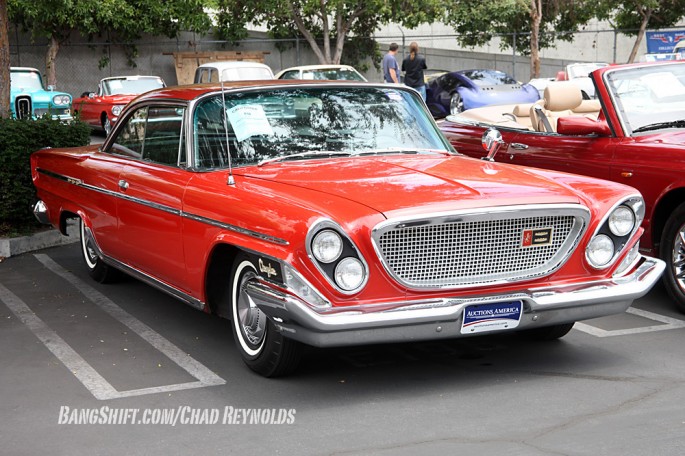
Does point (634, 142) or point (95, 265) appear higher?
point (634, 142)

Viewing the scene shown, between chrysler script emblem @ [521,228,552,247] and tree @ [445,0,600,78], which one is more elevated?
tree @ [445,0,600,78]

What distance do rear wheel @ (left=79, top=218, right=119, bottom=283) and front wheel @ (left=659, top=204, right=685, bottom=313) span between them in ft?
14.0

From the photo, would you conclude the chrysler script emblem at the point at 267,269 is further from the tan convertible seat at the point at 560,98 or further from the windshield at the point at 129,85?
the windshield at the point at 129,85

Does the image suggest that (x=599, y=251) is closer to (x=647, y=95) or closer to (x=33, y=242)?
(x=647, y=95)

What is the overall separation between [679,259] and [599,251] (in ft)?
5.26

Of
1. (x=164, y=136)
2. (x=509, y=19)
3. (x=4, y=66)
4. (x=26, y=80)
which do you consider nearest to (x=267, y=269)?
(x=164, y=136)

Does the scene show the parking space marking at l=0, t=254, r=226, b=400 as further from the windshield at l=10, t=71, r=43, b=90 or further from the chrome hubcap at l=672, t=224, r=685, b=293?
the windshield at l=10, t=71, r=43, b=90

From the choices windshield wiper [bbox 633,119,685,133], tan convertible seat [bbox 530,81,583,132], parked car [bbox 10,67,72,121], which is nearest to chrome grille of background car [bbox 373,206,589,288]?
windshield wiper [bbox 633,119,685,133]

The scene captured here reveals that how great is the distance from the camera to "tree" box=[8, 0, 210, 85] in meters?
28.5

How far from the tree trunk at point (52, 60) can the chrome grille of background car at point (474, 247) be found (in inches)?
1019

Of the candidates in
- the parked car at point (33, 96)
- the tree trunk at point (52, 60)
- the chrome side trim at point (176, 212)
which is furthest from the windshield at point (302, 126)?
the tree trunk at point (52, 60)

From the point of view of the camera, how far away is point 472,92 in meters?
24.1

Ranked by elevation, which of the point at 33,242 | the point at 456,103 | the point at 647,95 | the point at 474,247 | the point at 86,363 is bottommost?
the point at 33,242

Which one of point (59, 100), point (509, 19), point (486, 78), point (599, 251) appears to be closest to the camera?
point (599, 251)
